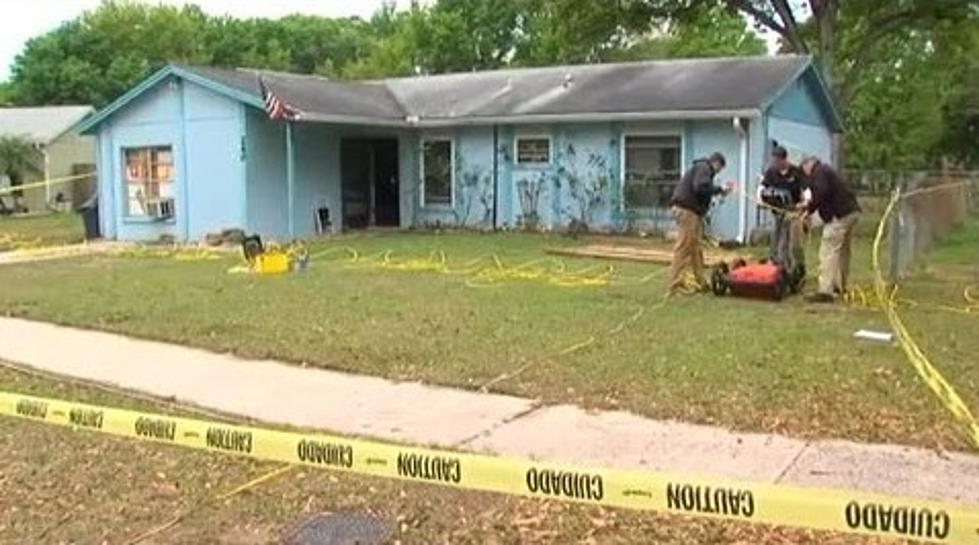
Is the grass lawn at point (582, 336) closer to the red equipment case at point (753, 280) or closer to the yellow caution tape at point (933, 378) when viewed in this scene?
the yellow caution tape at point (933, 378)

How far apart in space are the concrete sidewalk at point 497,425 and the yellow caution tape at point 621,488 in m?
1.42

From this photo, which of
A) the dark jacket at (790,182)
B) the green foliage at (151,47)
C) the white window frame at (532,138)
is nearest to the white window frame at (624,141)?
the white window frame at (532,138)

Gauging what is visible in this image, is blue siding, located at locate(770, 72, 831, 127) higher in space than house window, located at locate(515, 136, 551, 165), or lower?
higher

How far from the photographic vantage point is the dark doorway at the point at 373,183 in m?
24.4

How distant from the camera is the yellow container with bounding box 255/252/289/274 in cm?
1487

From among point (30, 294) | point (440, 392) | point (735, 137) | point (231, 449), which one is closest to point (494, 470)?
point (231, 449)

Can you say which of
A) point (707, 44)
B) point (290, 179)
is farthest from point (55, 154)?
point (707, 44)

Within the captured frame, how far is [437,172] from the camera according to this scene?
2392 cm

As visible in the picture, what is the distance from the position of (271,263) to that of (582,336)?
7050 millimetres

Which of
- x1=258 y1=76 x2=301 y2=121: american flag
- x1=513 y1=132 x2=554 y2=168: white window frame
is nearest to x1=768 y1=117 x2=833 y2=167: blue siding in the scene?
x1=513 y1=132 x2=554 y2=168: white window frame

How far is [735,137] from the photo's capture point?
19906mm

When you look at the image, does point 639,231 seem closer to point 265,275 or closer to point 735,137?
point 735,137

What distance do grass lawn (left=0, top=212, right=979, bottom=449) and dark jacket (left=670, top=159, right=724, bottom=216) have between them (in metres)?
1.13

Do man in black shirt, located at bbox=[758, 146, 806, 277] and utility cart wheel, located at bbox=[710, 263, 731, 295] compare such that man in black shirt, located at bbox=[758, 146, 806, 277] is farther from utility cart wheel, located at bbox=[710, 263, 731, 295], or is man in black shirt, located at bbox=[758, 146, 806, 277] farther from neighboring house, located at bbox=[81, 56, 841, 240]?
neighboring house, located at bbox=[81, 56, 841, 240]
